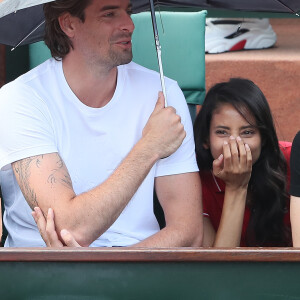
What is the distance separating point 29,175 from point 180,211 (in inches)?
19.3

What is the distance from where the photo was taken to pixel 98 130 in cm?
266

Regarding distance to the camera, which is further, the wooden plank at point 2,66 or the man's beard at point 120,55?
the wooden plank at point 2,66

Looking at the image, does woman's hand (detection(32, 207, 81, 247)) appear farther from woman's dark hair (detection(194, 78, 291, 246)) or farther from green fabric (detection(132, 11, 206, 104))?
green fabric (detection(132, 11, 206, 104))

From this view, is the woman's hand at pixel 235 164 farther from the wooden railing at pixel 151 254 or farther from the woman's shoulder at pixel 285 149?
the wooden railing at pixel 151 254

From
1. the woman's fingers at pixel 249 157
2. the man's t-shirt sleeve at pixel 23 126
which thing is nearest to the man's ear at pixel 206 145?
the woman's fingers at pixel 249 157

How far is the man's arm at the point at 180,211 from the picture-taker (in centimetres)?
263

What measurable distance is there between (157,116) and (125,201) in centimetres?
29

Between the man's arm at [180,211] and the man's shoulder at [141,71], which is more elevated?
the man's shoulder at [141,71]

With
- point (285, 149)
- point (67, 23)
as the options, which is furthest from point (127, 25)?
point (285, 149)

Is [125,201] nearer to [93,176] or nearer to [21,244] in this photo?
[93,176]

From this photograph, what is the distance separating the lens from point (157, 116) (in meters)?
2.56

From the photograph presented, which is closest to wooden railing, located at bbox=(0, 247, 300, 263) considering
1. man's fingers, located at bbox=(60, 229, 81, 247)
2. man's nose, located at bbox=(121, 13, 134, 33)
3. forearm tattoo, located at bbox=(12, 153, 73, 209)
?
man's fingers, located at bbox=(60, 229, 81, 247)

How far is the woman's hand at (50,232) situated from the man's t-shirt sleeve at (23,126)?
20 cm

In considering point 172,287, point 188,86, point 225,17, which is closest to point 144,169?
point 172,287
